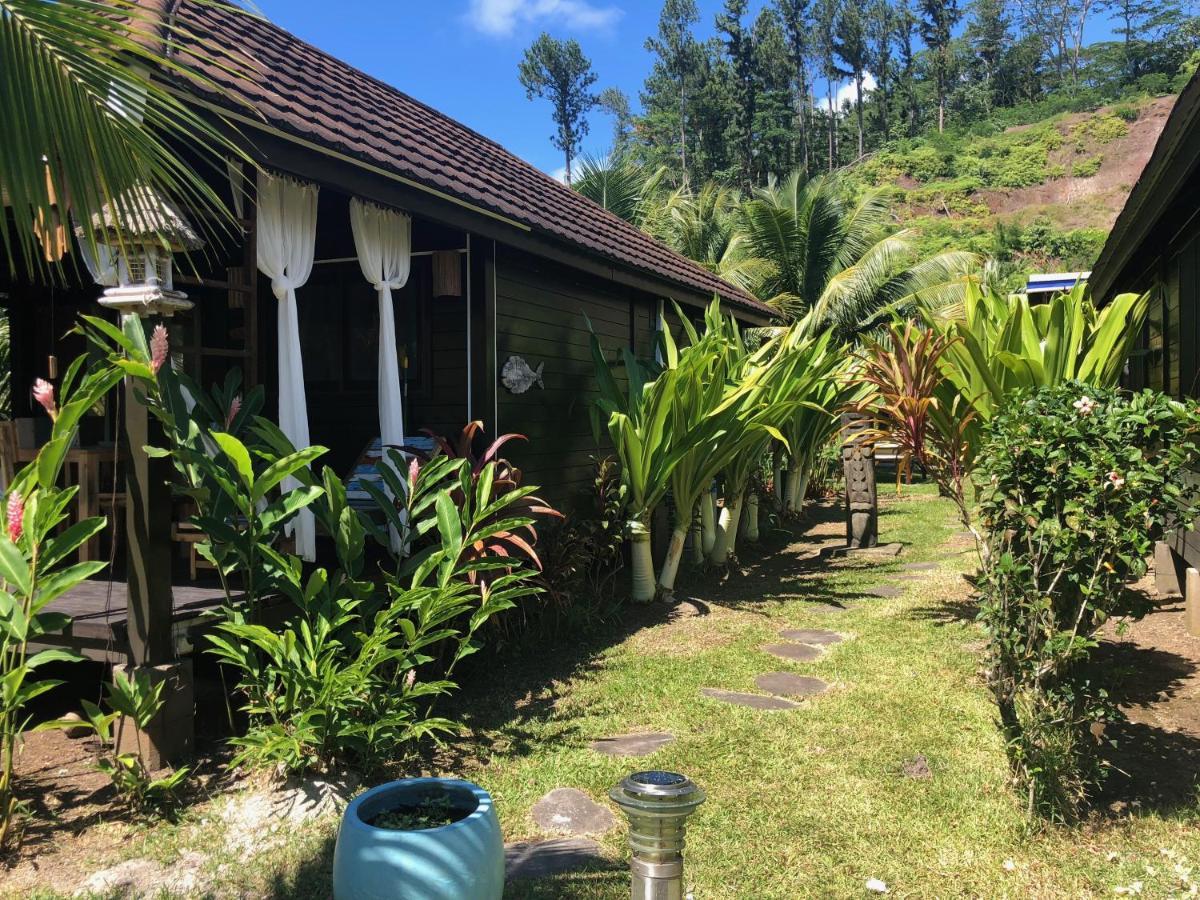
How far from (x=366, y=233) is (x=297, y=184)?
0.65 m

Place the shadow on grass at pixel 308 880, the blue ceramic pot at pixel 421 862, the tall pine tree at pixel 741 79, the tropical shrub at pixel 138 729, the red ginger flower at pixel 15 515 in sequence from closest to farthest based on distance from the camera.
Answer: the blue ceramic pot at pixel 421 862 < the shadow on grass at pixel 308 880 < the red ginger flower at pixel 15 515 < the tropical shrub at pixel 138 729 < the tall pine tree at pixel 741 79

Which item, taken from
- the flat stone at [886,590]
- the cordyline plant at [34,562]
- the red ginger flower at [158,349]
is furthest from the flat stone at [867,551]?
the cordyline plant at [34,562]

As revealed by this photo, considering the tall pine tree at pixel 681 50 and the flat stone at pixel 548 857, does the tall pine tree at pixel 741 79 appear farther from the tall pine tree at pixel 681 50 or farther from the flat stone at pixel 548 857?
the flat stone at pixel 548 857

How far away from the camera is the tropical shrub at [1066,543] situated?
3180 mm

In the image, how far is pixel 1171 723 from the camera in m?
4.12

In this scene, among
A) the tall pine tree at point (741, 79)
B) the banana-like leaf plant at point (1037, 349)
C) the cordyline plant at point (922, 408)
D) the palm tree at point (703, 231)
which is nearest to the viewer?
the cordyline plant at point (922, 408)

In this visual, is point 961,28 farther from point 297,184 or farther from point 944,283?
point 297,184

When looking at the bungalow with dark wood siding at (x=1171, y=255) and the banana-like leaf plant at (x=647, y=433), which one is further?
the banana-like leaf plant at (x=647, y=433)

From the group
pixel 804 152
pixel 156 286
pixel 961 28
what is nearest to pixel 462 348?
pixel 156 286

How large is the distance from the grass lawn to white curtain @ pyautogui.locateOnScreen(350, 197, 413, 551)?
172 centimetres

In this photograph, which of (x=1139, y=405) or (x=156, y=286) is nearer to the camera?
(x=1139, y=405)

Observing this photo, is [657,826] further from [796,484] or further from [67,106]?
[796,484]

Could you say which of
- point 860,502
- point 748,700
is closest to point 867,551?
point 860,502

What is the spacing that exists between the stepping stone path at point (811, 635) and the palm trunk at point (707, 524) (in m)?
2.04
